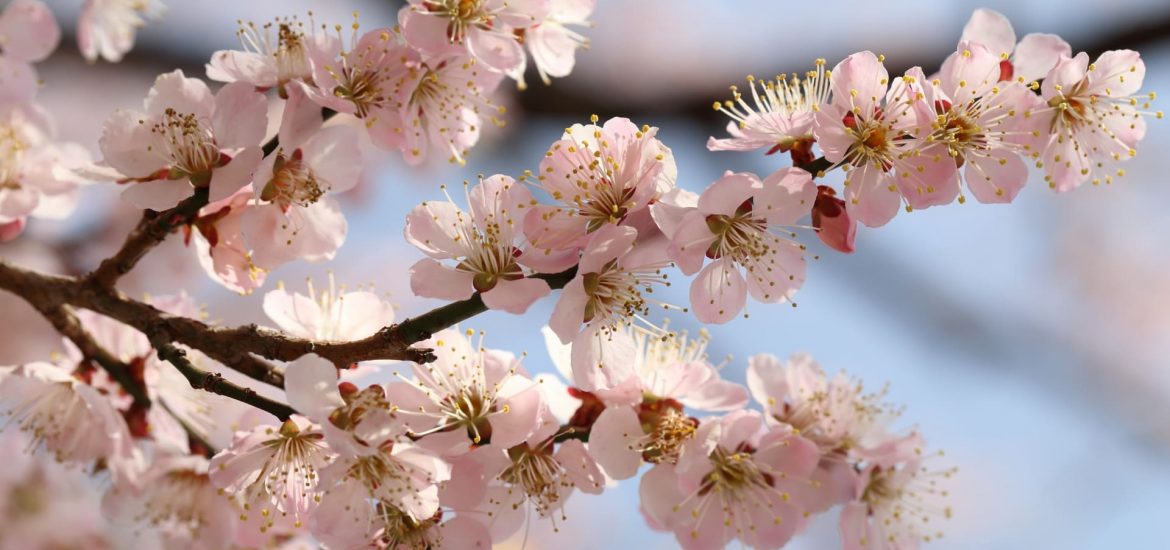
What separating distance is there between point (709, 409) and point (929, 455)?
34 cm

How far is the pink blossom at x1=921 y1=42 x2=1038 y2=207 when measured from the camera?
3.15ft

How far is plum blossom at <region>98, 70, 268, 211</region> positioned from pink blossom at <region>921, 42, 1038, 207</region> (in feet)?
2.13

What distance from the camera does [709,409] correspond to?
117 cm

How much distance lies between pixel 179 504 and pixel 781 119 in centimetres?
88

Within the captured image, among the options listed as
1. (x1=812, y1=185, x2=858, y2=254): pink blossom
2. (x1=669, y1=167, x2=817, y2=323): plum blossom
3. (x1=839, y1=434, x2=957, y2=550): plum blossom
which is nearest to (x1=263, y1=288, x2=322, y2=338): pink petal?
(x1=669, y1=167, x2=817, y2=323): plum blossom

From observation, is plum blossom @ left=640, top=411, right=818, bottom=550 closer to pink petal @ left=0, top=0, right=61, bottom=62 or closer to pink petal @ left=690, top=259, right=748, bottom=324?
pink petal @ left=690, top=259, right=748, bottom=324

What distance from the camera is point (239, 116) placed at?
3.61 feet

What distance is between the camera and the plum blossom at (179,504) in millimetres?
1302

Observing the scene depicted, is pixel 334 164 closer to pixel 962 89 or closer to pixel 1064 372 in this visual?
pixel 962 89

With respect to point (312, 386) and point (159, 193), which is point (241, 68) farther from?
point (312, 386)

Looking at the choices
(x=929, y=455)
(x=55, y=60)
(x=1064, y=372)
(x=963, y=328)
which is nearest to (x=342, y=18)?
(x=55, y=60)

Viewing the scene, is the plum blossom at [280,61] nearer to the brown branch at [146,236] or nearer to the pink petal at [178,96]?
the pink petal at [178,96]

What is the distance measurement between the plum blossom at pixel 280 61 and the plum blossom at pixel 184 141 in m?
→ 0.02

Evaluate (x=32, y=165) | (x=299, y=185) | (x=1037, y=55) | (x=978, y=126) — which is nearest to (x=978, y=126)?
(x=978, y=126)
